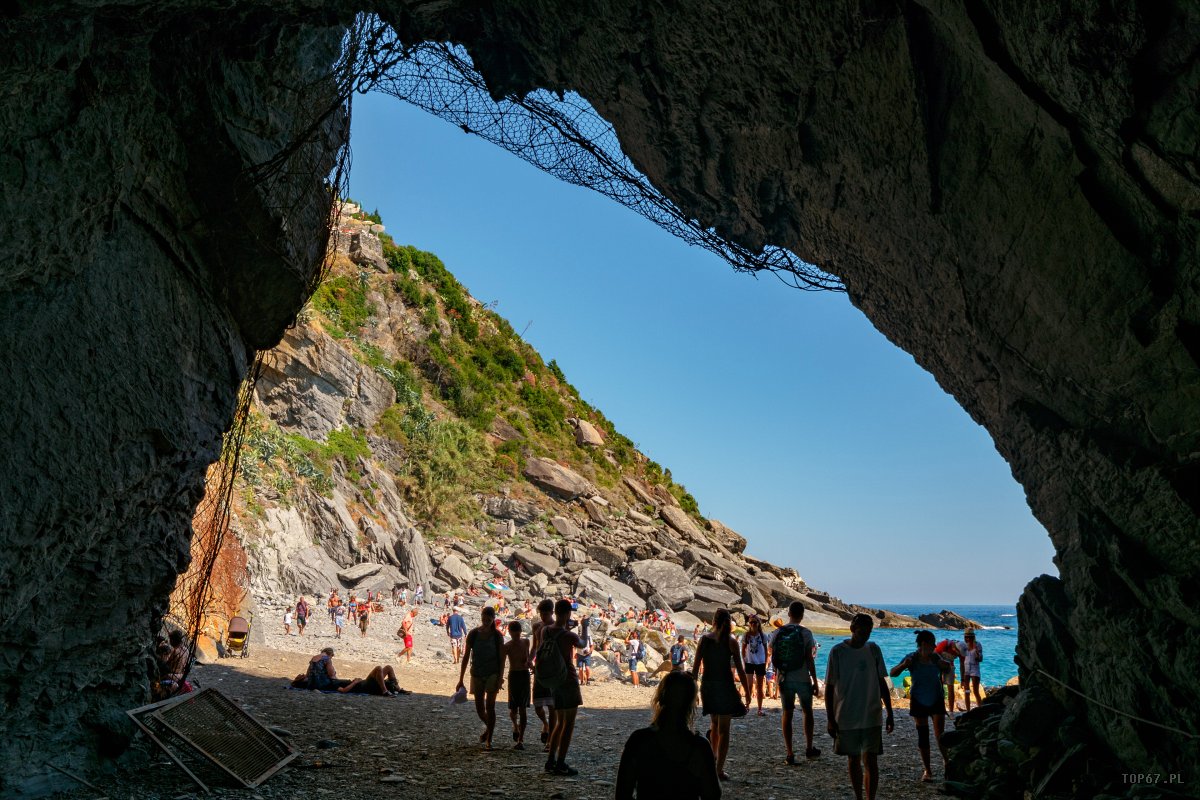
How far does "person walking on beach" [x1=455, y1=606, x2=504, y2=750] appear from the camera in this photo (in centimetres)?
784

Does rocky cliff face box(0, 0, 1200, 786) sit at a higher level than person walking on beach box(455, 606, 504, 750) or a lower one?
higher

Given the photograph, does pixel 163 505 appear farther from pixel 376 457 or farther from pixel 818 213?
pixel 376 457

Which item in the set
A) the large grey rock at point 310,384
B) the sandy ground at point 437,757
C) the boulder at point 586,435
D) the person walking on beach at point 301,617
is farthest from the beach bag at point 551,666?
the boulder at point 586,435

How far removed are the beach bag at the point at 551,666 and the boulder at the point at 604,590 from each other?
88.9ft

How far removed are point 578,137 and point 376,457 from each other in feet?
115

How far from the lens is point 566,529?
43.5m

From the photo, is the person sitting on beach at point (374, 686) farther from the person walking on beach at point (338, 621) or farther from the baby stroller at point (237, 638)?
the person walking on beach at point (338, 621)

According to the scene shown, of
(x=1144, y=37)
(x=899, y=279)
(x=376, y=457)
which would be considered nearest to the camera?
(x=1144, y=37)

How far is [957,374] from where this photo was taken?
744 cm

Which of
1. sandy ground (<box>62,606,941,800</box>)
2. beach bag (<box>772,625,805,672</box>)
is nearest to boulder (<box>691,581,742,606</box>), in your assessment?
sandy ground (<box>62,606,941,800</box>)

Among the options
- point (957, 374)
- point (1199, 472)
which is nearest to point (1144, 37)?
point (1199, 472)

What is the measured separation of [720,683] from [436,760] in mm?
2948

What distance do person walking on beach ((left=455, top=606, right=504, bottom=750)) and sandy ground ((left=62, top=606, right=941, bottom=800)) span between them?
36 centimetres

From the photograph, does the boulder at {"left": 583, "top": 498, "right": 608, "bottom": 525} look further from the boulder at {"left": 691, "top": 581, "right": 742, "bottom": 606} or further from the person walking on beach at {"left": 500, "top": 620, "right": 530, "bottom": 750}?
the person walking on beach at {"left": 500, "top": 620, "right": 530, "bottom": 750}
